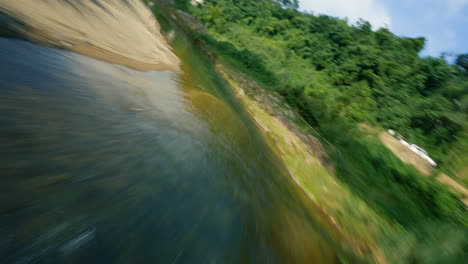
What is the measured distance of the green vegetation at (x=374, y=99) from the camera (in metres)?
8.63


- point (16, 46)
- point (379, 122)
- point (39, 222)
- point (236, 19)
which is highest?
point (236, 19)

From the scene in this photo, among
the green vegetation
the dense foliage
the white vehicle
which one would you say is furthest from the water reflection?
the white vehicle

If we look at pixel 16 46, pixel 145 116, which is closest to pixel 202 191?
pixel 145 116

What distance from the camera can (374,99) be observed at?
21484 millimetres

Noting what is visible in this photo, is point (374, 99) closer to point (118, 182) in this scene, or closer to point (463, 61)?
point (463, 61)

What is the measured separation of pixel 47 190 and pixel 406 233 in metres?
10.4

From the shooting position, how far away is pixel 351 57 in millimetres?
26016

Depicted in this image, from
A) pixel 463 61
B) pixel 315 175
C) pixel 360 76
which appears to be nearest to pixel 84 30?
pixel 315 175

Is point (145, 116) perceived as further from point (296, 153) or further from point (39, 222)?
point (296, 153)

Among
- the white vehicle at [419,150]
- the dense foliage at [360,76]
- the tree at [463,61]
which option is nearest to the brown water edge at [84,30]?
the dense foliage at [360,76]

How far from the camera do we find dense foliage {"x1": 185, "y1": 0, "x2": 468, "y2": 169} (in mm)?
15719

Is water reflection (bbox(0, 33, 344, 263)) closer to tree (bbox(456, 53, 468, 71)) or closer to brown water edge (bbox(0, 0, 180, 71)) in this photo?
brown water edge (bbox(0, 0, 180, 71))

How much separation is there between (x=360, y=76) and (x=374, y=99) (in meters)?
4.02

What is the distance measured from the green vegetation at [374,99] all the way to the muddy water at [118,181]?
4.21m
